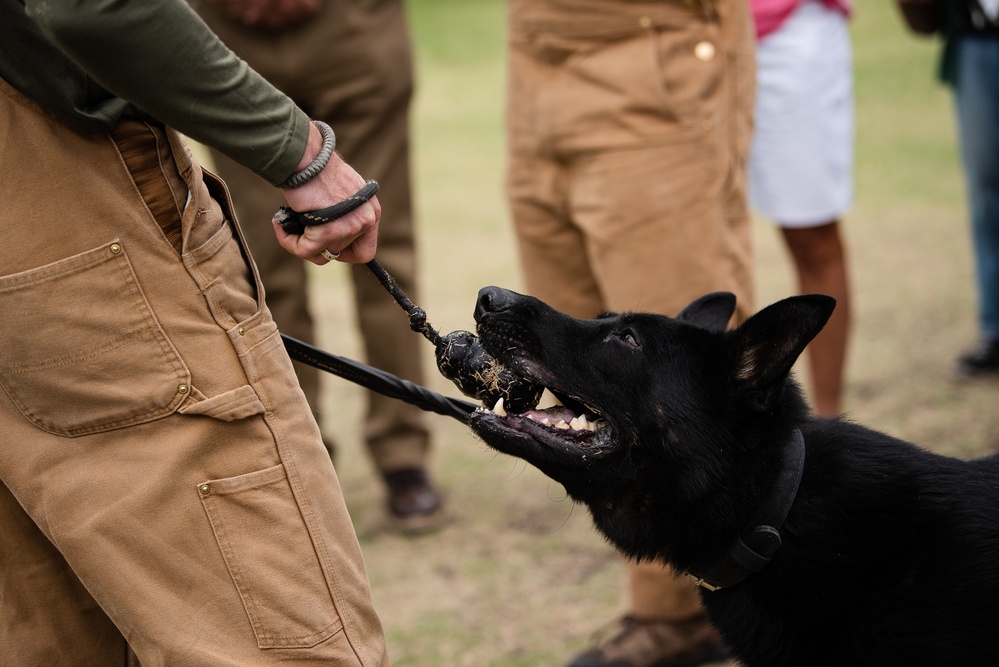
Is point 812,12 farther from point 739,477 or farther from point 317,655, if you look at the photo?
point 317,655

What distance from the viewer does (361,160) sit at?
4.64 m

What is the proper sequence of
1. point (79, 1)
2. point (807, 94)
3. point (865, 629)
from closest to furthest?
point (79, 1)
point (865, 629)
point (807, 94)

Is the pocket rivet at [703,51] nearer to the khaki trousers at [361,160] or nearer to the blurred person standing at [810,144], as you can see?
the blurred person standing at [810,144]

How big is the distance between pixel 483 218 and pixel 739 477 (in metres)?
7.22

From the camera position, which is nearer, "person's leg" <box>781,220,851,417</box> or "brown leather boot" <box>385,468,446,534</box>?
"person's leg" <box>781,220,851,417</box>

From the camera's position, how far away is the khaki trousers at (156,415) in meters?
1.93

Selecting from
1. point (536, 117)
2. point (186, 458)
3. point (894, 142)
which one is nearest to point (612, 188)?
point (536, 117)

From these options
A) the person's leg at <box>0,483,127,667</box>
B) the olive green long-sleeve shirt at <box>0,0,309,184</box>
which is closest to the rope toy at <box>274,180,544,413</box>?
the olive green long-sleeve shirt at <box>0,0,309,184</box>

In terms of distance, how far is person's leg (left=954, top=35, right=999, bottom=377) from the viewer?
5.40 m

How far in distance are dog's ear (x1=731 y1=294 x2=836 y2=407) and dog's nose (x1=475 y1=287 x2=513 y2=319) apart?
1.83ft

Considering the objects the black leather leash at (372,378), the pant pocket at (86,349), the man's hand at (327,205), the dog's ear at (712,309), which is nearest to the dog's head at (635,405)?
the black leather leash at (372,378)

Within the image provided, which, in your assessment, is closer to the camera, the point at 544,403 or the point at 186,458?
the point at 186,458

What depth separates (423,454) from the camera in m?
4.91

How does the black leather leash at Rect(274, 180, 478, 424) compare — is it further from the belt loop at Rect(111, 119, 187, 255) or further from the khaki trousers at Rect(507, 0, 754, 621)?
the khaki trousers at Rect(507, 0, 754, 621)
